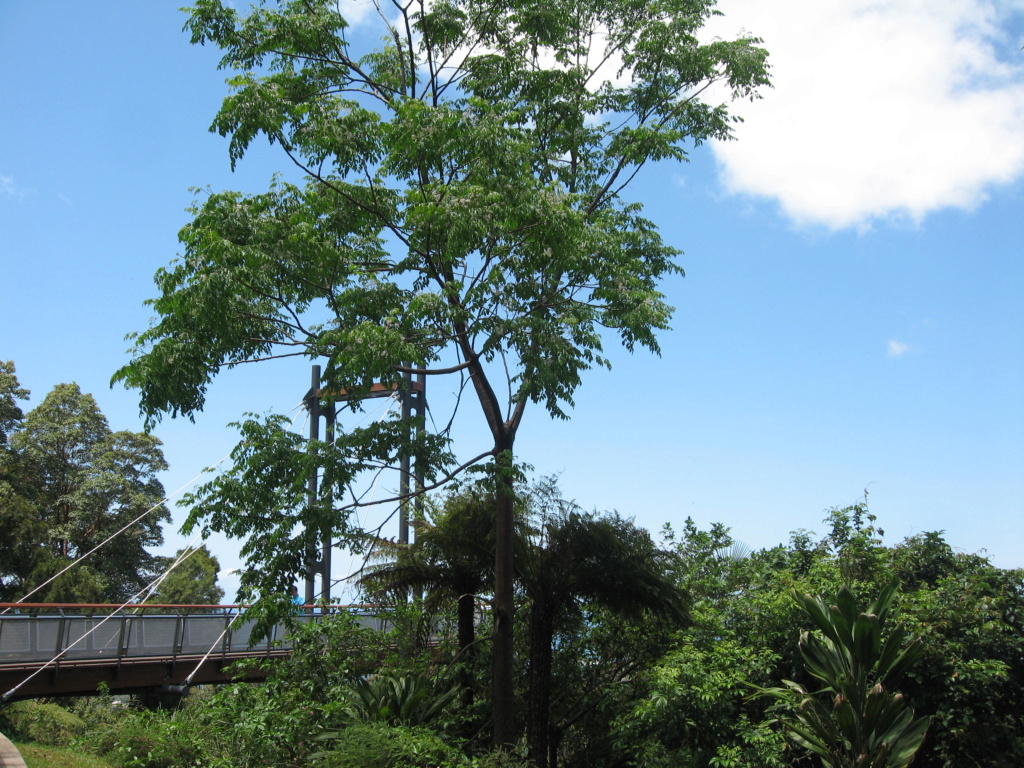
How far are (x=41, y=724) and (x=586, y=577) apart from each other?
41.3ft

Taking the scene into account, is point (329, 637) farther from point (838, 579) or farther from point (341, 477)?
point (838, 579)

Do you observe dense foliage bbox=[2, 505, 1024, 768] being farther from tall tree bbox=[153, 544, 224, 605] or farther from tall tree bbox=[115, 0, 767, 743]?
tall tree bbox=[153, 544, 224, 605]

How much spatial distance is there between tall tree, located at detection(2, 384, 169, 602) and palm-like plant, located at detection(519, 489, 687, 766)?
2193cm

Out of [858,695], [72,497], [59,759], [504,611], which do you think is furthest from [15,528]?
[858,695]

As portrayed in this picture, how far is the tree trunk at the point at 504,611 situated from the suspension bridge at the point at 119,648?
271 centimetres

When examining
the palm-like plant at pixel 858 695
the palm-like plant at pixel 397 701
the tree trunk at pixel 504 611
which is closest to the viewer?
the palm-like plant at pixel 858 695

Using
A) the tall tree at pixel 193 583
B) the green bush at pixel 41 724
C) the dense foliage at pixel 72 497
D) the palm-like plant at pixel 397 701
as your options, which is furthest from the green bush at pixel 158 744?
the tall tree at pixel 193 583

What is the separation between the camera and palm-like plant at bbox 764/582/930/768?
Result: 25.8 ft

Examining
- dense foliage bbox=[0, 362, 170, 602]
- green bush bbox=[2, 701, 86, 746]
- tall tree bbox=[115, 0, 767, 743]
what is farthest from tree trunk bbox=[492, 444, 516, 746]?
dense foliage bbox=[0, 362, 170, 602]

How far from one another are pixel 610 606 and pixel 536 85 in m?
7.93

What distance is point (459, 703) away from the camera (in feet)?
39.4

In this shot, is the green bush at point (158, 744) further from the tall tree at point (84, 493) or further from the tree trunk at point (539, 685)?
the tall tree at point (84, 493)

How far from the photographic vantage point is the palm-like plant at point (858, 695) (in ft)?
25.8

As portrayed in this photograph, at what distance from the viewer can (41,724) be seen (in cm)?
1697
